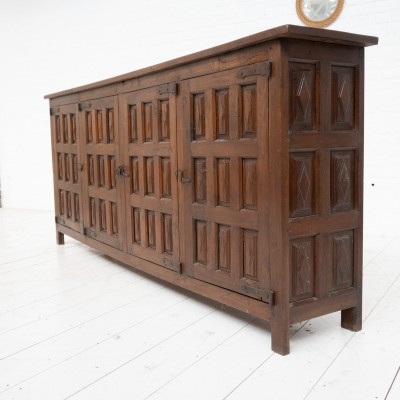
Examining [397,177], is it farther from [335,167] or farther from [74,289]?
[74,289]

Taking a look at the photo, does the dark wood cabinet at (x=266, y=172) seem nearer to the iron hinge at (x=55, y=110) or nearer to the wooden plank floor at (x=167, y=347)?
the wooden plank floor at (x=167, y=347)

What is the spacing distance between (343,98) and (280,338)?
1.13 meters

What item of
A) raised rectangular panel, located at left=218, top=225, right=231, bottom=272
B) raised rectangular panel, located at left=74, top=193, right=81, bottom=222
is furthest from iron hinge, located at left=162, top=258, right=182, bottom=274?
raised rectangular panel, located at left=74, top=193, right=81, bottom=222

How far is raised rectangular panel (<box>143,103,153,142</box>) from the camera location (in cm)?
315

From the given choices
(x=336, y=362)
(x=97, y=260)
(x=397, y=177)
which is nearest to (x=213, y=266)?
(x=336, y=362)

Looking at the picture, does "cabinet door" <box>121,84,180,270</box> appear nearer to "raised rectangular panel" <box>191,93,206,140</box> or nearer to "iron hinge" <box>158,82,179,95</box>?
"iron hinge" <box>158,82,179,95</box>

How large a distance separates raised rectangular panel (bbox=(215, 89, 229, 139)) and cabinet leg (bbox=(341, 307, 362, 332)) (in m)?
1.06

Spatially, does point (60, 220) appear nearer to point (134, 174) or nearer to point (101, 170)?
point (101, 170)

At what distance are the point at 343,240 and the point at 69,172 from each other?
269cm

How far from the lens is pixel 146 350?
236 cm

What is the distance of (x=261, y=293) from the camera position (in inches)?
93.4

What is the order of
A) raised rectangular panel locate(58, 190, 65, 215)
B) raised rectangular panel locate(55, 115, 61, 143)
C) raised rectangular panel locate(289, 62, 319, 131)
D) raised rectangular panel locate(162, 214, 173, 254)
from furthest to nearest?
raised rectangular panel locate(58, 190, 65, 215) → raised rectangular panel locate(55, 115, 61, 143) → raised rectangular panel locate(162, 214, 173, 254) → raised rectangular panel locate(289, 62, 319, 131)

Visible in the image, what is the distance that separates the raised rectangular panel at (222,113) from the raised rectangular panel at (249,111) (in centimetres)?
12

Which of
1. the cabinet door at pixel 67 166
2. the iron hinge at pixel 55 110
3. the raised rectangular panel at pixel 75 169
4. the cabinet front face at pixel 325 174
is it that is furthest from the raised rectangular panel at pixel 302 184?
the iron hinge at pixel 55 110
